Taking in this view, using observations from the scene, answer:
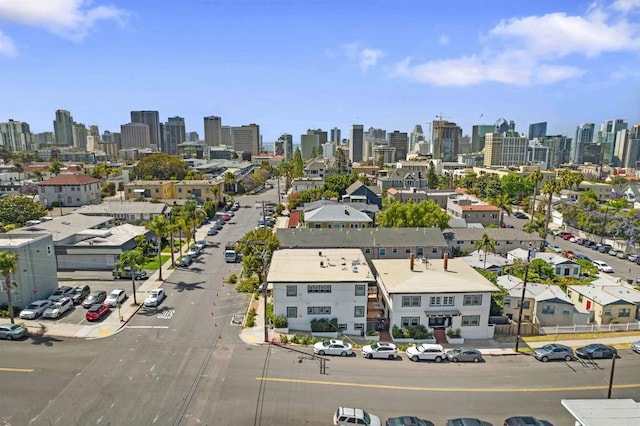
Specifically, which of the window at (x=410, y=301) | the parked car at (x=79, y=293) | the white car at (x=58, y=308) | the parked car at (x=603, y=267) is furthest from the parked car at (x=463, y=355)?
the parked car at (x=603, y=267)

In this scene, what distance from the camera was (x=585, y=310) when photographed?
41.4 meters

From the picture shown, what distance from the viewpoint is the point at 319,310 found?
1462 inches

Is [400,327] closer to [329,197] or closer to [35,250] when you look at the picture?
[35,250]

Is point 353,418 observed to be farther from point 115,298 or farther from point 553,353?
point 115,298

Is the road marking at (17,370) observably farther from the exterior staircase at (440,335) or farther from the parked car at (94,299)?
the exterior staircase at (440,335)

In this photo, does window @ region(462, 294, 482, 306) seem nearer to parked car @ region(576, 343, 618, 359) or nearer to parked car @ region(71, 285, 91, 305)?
parked car @ region(576, 343, 618, 359)

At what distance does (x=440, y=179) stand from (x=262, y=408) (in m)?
145

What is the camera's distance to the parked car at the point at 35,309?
1488 inches

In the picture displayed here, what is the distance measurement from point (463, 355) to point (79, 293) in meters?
39.2

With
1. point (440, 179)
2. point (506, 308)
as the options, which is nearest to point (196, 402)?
Result: point (506, 308)

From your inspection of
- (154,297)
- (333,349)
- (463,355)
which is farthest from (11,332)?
(463,355)

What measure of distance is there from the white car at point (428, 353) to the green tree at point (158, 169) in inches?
4768

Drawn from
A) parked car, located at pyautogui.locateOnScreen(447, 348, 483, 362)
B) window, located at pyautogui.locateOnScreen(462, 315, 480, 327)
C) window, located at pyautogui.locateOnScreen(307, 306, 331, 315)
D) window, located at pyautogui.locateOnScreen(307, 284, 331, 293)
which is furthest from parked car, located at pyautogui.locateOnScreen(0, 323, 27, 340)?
window, located at pyautogui.locateOnScreen(462, 315, 480, 327)

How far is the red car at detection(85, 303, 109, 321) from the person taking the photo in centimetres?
3794
